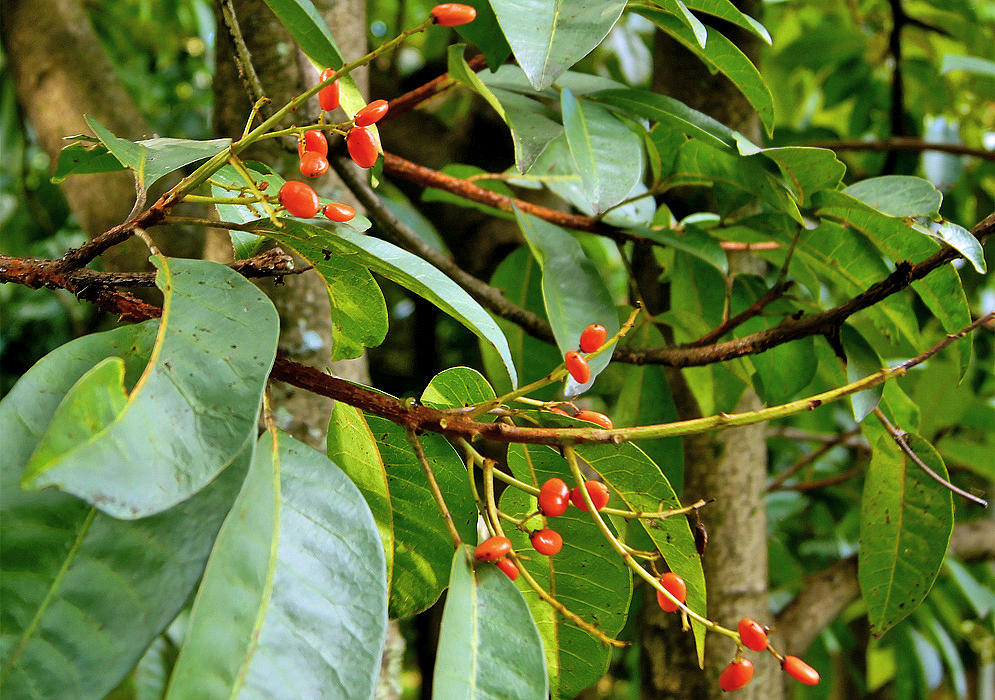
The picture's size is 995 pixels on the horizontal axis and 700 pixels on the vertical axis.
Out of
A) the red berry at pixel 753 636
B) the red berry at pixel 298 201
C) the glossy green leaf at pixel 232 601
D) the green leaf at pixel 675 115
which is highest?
the red berry at pixel 298 201

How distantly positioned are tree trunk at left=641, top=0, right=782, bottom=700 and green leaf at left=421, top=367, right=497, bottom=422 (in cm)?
54

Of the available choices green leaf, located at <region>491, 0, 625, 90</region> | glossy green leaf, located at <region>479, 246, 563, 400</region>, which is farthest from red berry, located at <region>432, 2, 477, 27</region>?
glossy green leaf, located at <region>479, 246, 563, 400</region>

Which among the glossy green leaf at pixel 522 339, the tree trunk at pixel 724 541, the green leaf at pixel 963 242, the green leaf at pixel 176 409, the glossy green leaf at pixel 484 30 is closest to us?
the green leaf at pixel 176 409

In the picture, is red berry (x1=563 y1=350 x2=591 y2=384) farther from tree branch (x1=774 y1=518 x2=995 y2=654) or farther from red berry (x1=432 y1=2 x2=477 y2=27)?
tree branch (x1=774 y1=518 x2=995 y2=654)

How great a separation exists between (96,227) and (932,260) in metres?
0.96

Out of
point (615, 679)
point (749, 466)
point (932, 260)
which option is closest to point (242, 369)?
point (932, 260)

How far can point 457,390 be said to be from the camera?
47 centimetres

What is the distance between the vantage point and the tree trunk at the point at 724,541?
906 mm

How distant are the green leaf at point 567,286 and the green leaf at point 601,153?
0.29 feet

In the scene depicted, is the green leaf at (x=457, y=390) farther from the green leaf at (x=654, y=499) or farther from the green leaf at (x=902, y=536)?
the green leaf at (x=902, y=536)

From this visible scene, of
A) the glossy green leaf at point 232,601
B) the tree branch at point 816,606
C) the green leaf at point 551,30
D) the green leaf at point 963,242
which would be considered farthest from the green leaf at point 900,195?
the tree branch at point 816,606

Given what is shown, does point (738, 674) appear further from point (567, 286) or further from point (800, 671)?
point (567, 286)

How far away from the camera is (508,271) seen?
0.91 metres

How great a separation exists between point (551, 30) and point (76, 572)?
0.40 meters
